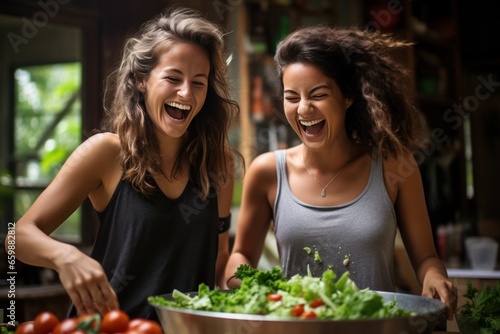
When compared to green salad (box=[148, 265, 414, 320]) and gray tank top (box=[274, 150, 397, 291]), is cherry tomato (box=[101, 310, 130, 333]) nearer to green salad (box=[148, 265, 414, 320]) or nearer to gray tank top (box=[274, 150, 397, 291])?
green salad (box=[148, 265, 414, 320])

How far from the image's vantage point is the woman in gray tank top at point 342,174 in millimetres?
2021

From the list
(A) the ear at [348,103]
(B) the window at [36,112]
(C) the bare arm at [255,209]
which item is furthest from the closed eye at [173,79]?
(B) the window at [36,112]

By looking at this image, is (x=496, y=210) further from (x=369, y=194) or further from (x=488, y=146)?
(x=369, y=194)

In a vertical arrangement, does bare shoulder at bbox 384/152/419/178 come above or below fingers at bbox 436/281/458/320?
above

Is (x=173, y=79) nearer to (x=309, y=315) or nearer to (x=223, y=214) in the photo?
(x=223, y=214)

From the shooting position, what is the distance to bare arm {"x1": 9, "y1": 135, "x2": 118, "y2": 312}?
1513mm

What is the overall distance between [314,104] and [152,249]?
25.4 inches

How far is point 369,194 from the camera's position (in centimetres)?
207

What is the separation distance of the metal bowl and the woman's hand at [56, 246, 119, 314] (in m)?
0.12

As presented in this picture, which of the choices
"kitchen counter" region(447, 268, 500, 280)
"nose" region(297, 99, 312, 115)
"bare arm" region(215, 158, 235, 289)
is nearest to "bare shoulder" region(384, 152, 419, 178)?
"nose" region(297, 99, 312, 115)

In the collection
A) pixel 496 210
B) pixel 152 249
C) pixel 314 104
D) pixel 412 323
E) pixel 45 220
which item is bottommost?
pixel 496 210

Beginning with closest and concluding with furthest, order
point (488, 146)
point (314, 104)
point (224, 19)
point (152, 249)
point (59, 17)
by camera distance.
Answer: point (152, 249) → point (314, 104) → point (59, 17) → point (224, 19) → point (488, 146)

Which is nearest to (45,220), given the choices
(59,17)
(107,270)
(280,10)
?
(107,270)

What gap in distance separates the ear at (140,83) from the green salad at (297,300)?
0.66 meters
